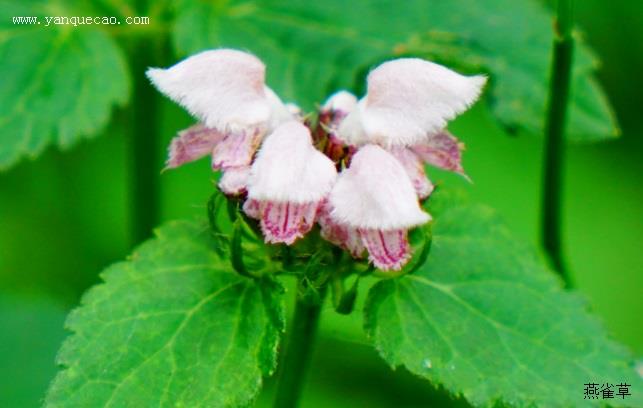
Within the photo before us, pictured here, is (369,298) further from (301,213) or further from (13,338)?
(13,338)

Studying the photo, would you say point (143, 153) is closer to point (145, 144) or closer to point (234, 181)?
point (145, 144)

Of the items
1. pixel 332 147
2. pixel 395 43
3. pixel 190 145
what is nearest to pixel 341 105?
pixel 332 147

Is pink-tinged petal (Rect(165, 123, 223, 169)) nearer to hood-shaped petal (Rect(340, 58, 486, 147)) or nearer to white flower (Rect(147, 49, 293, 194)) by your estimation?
white flower (Rect(147, 49, 293, 194))

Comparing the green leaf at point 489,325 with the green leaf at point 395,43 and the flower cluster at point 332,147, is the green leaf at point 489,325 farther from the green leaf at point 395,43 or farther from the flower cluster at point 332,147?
the green leaf at point 395,43

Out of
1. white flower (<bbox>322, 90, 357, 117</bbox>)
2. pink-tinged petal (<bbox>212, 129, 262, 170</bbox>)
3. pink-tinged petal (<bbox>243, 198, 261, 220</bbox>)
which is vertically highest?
white flower (<bbox>322, 90, 357, 117</bbox>)

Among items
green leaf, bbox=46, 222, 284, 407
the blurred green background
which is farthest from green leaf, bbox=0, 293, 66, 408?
green leaf, bbox=46, 222, 284, 407
